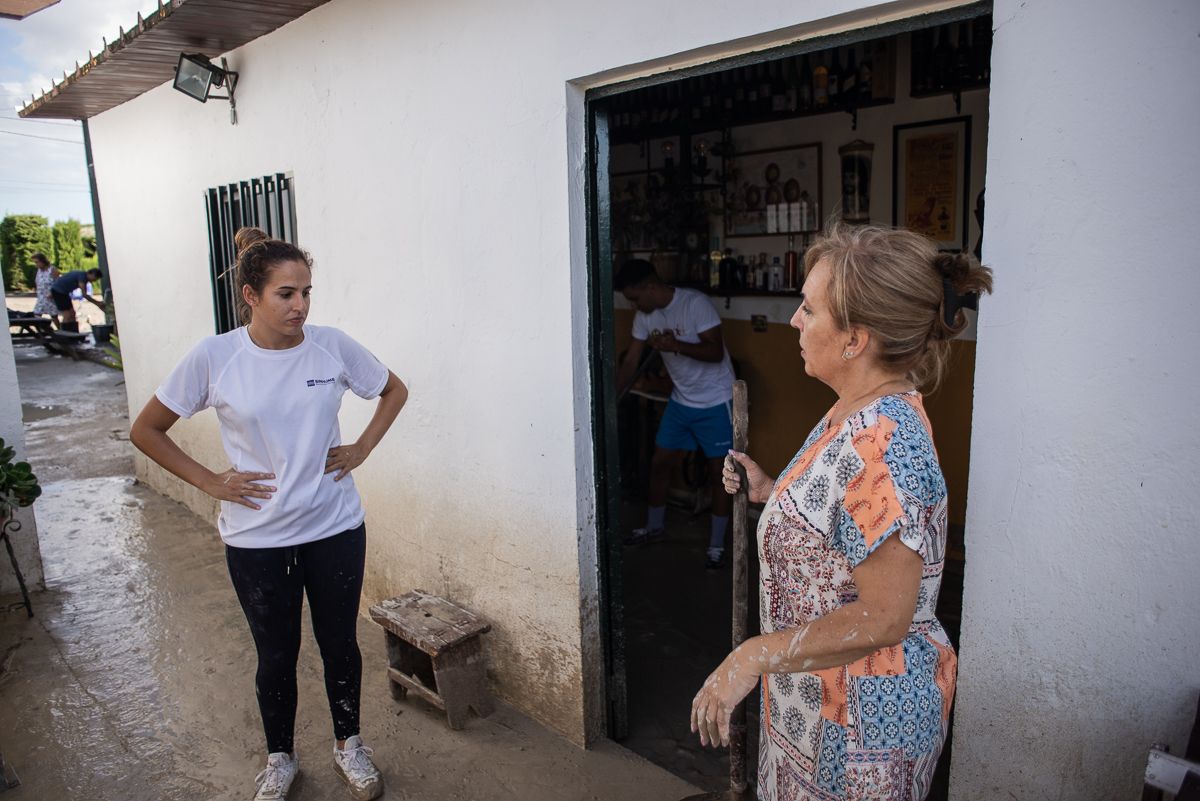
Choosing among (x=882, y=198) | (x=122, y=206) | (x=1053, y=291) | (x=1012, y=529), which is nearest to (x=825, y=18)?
(x=1053, y=291)

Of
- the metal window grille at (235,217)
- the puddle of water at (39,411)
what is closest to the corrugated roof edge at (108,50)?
the metal window grille at (235,217)

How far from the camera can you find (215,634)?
437cm

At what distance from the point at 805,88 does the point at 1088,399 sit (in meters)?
4.14

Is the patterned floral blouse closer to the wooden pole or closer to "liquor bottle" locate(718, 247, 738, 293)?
the wooden pole

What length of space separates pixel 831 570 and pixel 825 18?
56.3 inches

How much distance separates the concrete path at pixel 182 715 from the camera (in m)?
3.10

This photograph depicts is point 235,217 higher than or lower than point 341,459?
higher

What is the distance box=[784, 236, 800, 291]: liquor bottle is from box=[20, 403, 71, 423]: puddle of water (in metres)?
9.70

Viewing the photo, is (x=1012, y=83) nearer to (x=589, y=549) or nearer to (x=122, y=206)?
(x=589, y=549)

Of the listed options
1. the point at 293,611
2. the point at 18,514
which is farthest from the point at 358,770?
the point at 18,514

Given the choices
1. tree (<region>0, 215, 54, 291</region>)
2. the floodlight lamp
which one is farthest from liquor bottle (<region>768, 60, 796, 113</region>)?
tree (<region>0, 215, 54, 291</region>)

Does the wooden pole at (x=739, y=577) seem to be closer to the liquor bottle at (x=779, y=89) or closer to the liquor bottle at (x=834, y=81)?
the liquor bottle at (x=834, y=81)

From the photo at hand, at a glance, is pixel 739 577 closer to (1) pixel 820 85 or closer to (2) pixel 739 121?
(1) pixel 820 85

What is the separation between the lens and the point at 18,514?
4930 millimetres
